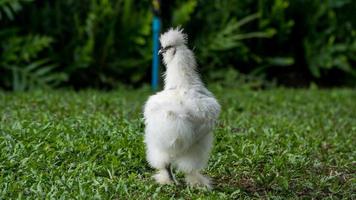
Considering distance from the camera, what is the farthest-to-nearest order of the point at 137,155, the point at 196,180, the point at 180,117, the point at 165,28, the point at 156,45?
1. the point at 165,28
2. the point at 156,45
3. the point at 137,155
4. the point at 196,180
5. the point at 180,117

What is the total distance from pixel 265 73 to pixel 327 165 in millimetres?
5989

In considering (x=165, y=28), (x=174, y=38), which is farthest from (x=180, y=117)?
(x=165, y=28)

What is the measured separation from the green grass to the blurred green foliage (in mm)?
2684

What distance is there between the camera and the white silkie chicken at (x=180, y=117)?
4629 millimetres

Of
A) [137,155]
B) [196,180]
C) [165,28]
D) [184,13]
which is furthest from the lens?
[184,13]

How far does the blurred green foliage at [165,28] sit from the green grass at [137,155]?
2.68 meters

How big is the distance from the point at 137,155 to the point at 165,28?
216 inches

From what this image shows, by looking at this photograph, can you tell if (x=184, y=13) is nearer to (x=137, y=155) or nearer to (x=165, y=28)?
(x=165, y=28)

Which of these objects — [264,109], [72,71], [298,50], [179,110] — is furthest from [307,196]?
[298,50]

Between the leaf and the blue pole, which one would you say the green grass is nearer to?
the blue pole

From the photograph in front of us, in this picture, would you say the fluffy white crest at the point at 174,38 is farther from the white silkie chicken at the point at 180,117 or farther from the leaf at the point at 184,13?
the leaf at the point at 184,13

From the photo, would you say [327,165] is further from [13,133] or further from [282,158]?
[13,133]

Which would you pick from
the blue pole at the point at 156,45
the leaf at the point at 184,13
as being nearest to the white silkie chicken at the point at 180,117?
the blue pole at the point at 156,45

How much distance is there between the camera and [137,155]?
224 inches
